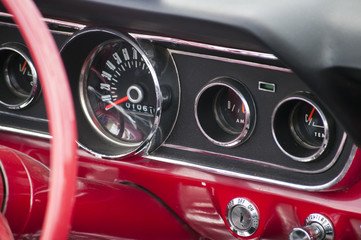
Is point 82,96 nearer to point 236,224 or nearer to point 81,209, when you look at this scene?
point 81,209

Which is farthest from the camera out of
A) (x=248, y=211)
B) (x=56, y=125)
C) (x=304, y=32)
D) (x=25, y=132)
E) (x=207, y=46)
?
(x=25, y=132)

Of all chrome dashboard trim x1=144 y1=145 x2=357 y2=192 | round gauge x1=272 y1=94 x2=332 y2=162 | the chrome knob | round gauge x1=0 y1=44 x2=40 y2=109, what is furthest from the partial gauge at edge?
the chrome knob

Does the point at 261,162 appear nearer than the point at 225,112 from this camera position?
Yes

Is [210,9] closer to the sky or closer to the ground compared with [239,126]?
closer to the sky

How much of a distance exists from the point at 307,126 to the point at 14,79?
99 cm

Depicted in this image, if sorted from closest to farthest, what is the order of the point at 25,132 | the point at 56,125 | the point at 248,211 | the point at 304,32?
the point at 56,125
the point at 304,32
the point at 248,211
the point at 25,132

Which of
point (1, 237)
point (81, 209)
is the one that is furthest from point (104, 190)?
point (1, 237)

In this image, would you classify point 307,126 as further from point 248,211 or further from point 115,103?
point 115,103

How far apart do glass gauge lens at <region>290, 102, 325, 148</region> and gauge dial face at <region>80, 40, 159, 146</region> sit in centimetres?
40

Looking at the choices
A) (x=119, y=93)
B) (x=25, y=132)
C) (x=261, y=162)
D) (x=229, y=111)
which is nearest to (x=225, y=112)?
(x=229, y=111)

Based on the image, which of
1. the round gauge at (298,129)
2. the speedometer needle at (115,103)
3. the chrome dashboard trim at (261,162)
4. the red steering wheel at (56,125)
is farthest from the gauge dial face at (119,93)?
the red steering wheel at (56,125)

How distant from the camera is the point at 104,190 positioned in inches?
71.2

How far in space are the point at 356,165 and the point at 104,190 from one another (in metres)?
0.67

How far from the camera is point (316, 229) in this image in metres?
1.73
